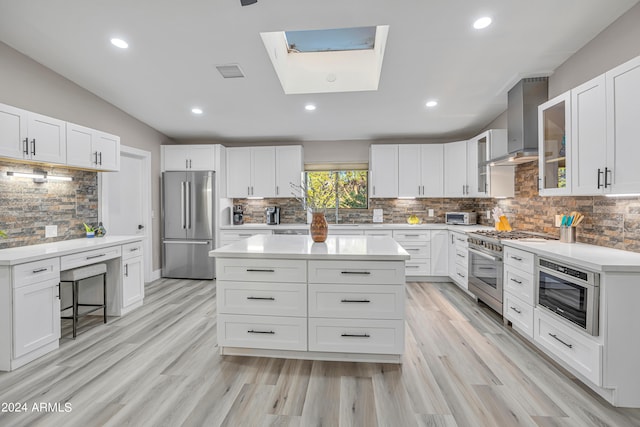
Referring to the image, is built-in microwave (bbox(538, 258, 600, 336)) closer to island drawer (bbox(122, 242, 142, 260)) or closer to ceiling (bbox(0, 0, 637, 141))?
ceiling (bbox(0, 0, 637, 141))

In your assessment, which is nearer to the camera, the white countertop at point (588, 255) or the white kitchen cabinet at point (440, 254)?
the white countertop at point (588, 255)

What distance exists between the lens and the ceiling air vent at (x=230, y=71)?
314cm

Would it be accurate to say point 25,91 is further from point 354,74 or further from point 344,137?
point 344,137

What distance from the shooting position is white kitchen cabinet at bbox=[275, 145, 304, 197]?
17.6 feet

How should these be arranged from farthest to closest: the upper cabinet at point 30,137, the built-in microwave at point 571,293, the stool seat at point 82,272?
the stool seat at point 82,272 → the upper cabinet at point 30,137 → the built-in microwave at point 571,293

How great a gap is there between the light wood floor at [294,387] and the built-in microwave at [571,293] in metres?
0.47

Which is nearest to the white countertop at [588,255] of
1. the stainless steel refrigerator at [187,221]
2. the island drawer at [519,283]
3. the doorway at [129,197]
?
the island drawer at [519,283]

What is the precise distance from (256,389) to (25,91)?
11.6 ft

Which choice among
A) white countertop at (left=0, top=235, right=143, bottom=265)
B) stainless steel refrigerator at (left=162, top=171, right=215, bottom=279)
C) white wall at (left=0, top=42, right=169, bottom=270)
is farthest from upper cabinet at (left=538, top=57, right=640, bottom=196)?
white wall at (left=0, top=42, right=169, bottom=270)

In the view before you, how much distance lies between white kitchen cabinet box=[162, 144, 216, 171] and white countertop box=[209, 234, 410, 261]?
9.12 feet

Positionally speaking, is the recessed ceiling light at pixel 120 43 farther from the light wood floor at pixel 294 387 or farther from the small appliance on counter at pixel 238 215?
the small appliance on counter at pixel 238 215

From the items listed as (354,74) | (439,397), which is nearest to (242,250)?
(439,397)

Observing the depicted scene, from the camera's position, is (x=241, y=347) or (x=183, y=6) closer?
(x=183, y=6)

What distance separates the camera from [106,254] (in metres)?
3.19
